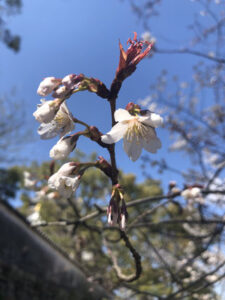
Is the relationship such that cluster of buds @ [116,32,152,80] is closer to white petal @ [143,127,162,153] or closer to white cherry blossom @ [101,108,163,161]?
white cherry blossom @ [101,108,163,161]

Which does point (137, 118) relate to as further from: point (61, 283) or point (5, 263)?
point (61, 283)

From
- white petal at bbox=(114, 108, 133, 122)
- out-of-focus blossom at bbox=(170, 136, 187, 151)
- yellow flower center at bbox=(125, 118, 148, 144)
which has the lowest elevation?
white petal at bbox=(114, 108, 133, 122)

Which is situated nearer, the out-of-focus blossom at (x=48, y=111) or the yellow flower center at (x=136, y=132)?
the out-of-focus blossom at (x=48, y=111)

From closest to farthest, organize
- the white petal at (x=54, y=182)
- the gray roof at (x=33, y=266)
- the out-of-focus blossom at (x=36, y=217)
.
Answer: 1. the white petal at (x=54, y=182)
2. the out-of-focus blossom at (x=36, y=217)
3. the gray roof at (x=33, y=266)

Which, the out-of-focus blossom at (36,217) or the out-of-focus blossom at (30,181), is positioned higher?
the out-of-focus blossom at (30,181)

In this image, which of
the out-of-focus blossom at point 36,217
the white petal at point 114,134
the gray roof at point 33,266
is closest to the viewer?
the white petal at point 114,134

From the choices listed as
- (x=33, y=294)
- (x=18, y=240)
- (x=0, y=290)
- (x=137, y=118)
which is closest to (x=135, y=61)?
(x=137, y=118)

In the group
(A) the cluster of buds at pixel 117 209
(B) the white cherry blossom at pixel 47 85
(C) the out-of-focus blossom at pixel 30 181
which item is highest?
(C) the out-of-focus blossom at pixel 30 181

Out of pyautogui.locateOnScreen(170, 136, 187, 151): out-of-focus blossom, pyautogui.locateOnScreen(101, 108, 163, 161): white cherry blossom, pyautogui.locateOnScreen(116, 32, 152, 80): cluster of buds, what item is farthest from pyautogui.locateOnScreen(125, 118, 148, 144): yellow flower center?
pyautogui.locateOnScreen(170, 136, 187, 151): out-of-focus blossom

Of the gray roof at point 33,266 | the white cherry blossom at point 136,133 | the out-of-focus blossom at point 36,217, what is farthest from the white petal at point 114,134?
the gray roof at point 33,266

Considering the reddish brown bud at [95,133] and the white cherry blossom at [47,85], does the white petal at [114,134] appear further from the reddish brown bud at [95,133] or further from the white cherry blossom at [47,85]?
the white cherry blossom at [47,85]
